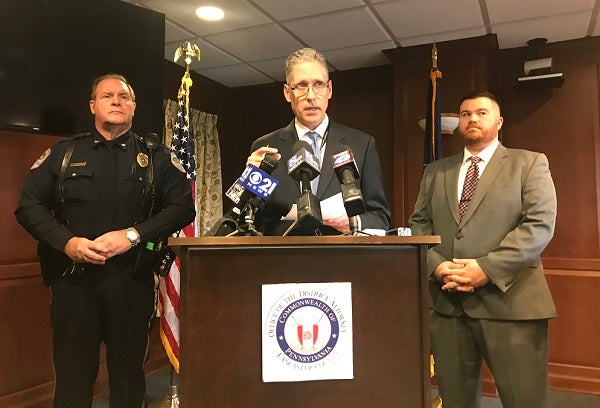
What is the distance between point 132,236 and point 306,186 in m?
1.02

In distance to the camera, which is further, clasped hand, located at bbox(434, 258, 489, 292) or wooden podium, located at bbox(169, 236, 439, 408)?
clasped hand, located at bbox(434, 258, 489, 292)

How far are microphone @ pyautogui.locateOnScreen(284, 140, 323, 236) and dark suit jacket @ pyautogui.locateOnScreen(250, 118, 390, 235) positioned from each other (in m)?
0.25

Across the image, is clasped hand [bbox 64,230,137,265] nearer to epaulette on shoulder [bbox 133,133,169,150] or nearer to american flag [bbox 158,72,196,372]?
epaulette on shoulder [bbox 133,133,169,150]

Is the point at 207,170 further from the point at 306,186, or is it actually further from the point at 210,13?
the point at 306,186

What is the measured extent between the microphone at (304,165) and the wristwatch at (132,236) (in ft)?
3.25

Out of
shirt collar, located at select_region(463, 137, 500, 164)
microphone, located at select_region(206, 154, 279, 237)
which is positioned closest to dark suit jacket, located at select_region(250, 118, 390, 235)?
microphone, located at select_region(206, 154, 279, 237)

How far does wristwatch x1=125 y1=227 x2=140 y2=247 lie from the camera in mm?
1807

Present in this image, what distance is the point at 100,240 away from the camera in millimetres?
1744

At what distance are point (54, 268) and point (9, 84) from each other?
97 cm

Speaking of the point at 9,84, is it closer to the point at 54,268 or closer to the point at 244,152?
the point at 54,268

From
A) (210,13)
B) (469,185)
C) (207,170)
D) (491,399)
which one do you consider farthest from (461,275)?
(207,170)

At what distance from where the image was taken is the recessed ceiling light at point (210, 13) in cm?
306

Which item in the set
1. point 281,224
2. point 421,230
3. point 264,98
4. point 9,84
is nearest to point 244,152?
point 264,98

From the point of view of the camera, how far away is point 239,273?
923 mm
